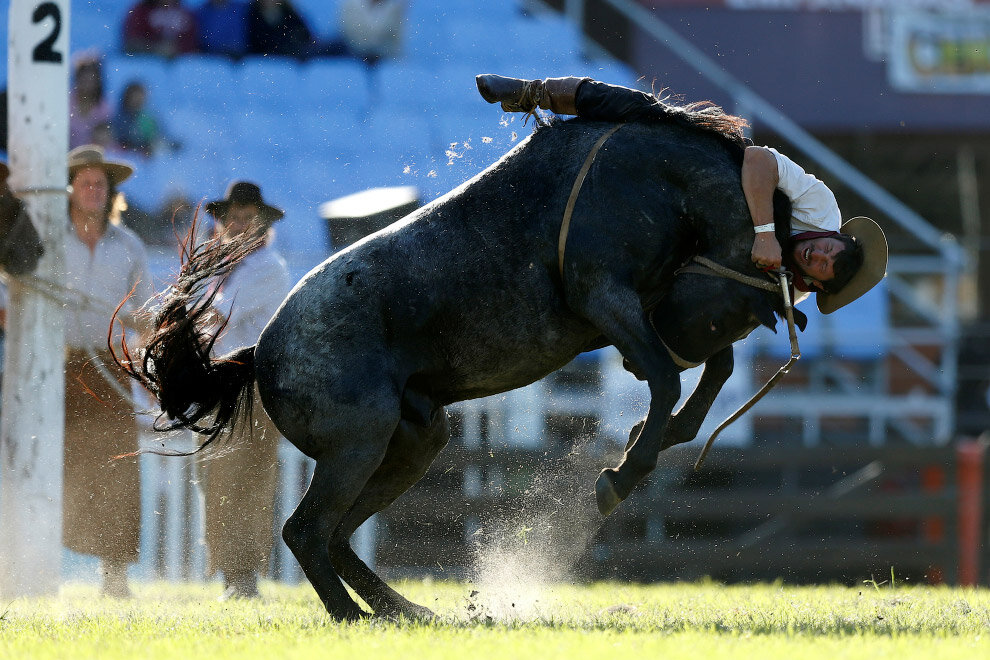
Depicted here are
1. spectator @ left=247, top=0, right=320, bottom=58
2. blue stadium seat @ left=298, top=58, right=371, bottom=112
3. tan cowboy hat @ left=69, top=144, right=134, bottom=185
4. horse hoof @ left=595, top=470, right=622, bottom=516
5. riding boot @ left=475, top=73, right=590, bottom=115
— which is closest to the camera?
horse hoof @ left=595, top=470, right=622, bottom=516

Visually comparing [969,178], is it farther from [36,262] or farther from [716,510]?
[36,262]

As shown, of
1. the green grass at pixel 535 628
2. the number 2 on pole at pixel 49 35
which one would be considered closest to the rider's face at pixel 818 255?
the green grass at pixel 535 628

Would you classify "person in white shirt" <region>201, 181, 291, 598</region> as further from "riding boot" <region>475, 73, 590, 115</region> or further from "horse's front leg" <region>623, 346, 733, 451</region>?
"horse's front leg" <region>623, 346, 733, 451</region>

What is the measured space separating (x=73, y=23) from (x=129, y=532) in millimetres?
6346

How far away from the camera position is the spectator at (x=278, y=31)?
11.5 m

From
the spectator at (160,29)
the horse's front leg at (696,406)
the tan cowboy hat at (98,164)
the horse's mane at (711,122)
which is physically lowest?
the horse's front leg at (696,406)

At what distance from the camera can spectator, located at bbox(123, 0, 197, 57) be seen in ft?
36.8

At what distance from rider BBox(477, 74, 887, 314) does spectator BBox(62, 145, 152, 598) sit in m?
2.78

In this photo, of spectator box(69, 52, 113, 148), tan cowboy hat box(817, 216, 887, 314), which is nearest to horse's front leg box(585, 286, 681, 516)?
tan cowboy hat box(817, 216, 887, 314)

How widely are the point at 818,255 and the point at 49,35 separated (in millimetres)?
4321

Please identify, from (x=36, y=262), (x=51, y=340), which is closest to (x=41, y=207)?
(x=36, y=262)

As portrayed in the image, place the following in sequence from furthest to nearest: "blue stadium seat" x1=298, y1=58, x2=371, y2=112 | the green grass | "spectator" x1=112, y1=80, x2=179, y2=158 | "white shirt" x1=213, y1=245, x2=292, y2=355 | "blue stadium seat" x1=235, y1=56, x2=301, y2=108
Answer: "blue stadium seat" x1=298, y1=58, x2=371, y2=112
"blue stadium seat" x1=235, y1=56, x2=301, y2=108
"spectator" x1=112, y1=80, x2=179, y2=158
"white shirt" x1=213, y1=245, x2=292, y2=355
the green grass

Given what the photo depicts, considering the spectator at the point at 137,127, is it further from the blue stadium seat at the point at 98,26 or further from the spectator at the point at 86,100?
the blue stadium seat at the point at 98,26

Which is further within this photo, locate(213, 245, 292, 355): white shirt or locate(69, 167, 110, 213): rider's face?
locate(69, 167, 110, 213): rider's face
